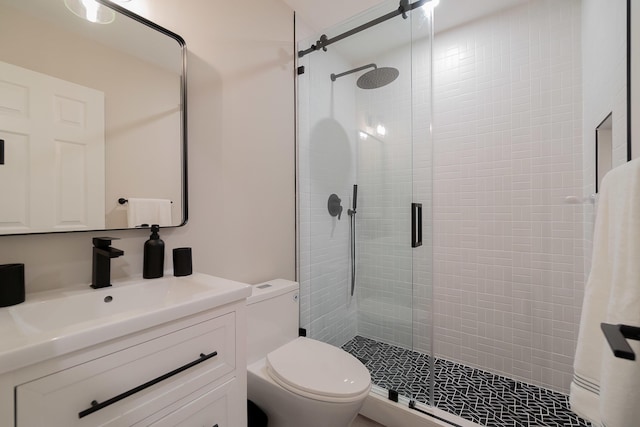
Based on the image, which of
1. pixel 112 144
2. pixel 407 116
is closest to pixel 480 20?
pixel 407 116

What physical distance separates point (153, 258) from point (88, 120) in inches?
22.7

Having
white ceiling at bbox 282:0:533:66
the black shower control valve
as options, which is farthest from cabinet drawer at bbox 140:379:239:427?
white ceiling at bbox 282:0:533:66

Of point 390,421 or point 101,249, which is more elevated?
point 101,249

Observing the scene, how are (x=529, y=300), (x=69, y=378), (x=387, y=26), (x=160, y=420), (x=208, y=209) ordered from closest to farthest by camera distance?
1. (x=69, y=378)
2. (x=160, y=420)
3. (x=208, y=209)
4. (x=387, y=26)
5. (x=529, y=300)

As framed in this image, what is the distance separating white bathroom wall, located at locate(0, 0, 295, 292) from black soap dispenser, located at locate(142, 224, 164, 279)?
2.3 inches

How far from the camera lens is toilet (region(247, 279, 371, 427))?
1.15 metres

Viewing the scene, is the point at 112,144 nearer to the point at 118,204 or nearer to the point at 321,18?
the point at 118,204

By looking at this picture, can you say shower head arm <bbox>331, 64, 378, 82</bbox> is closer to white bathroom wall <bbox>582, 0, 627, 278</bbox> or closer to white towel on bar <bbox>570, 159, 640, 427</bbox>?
white bathroom wall <bbox>582, 0, 627, 278</bbox>

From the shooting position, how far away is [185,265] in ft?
4.05

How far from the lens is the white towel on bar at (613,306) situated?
56cm

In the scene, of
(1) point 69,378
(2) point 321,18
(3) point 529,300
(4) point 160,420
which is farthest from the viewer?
(2) point 321,18

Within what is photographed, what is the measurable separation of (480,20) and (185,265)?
261cm

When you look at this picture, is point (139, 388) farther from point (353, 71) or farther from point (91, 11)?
point (353, 71)

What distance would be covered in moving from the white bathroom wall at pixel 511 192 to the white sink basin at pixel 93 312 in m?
1.87
